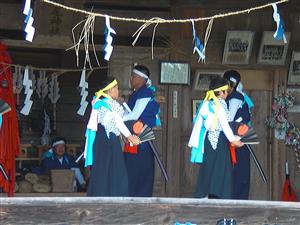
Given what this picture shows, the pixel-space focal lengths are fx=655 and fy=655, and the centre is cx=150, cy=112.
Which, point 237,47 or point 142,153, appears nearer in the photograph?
point 142,153

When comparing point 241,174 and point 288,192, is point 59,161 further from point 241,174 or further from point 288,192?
point 288,192

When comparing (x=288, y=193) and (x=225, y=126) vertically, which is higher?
(x=225, y=126)

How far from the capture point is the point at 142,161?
6.38m

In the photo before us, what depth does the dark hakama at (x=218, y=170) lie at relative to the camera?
5.93 m

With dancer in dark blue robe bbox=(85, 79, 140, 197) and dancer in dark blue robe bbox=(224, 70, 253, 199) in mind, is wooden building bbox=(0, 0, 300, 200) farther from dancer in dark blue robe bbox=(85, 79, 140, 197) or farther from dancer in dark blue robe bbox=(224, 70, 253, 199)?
dancer in dark blue robe bbox=(85, 79, 140, 197)

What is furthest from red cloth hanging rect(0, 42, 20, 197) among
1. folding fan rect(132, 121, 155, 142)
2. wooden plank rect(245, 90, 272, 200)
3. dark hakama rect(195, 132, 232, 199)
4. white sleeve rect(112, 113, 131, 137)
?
wooden plank rect(245, 90, 272, 200)

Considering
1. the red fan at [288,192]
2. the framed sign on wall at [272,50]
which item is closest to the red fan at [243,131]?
the red fan at [288,192]

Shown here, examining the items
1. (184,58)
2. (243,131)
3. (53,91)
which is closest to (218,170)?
(243,131)

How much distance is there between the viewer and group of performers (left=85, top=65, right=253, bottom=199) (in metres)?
5.73

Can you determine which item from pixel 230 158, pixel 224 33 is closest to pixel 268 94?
pixel 224 33

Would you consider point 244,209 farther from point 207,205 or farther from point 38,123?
point 38,123

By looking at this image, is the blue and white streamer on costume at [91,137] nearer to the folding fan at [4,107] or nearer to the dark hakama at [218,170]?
the dark hakama at [218,170]

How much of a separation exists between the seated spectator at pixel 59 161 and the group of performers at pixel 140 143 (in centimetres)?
197

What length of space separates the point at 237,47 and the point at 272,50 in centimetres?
42
